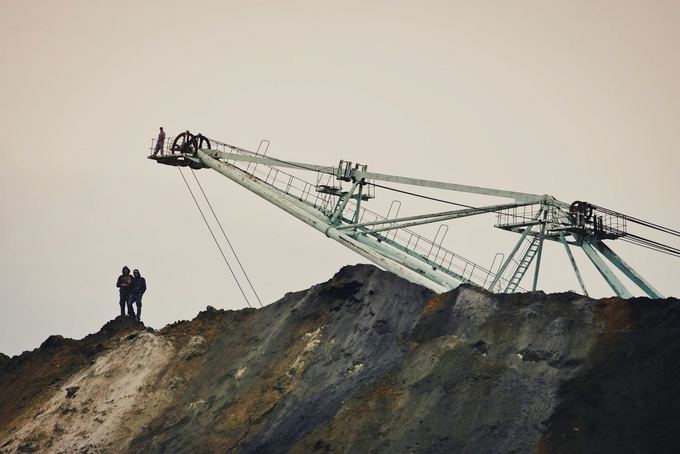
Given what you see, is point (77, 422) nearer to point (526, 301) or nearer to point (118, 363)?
point (118, 363)

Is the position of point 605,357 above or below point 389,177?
below

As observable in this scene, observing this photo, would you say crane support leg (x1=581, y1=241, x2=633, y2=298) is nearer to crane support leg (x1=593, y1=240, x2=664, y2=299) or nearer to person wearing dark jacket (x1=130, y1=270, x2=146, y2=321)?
crane support leg (x1=593, y1=240, x2=664, y2=299)

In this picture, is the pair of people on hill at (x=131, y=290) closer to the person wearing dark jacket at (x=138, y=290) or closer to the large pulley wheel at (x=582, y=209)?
the person wearing dark jacket at (x=138, y=290)

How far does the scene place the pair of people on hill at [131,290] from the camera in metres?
34.2

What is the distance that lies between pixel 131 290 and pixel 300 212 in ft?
21.6

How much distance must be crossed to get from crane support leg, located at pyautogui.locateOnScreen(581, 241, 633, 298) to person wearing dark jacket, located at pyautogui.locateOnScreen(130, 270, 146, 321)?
15093mm

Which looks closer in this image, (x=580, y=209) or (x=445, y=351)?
(x=445, y=351)

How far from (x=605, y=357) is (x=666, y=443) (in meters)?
3.27

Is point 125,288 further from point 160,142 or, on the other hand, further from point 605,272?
point 605,272

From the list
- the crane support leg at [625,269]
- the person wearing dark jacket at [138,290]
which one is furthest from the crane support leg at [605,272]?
the person wearing dark jacket at [138,290]

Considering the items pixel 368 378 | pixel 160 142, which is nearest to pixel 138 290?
pixel 160 142

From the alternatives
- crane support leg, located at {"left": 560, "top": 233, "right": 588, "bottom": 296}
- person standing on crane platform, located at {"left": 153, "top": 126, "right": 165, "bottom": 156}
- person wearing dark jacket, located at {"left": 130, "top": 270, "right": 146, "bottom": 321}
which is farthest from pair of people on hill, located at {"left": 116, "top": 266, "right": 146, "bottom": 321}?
crane support leg, located at {"left": 560, "top": 233, "right": 588, "bottom": 296}

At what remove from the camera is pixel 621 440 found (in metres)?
20.3

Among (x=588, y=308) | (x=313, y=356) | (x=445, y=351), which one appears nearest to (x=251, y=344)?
(x=313, y=356)
